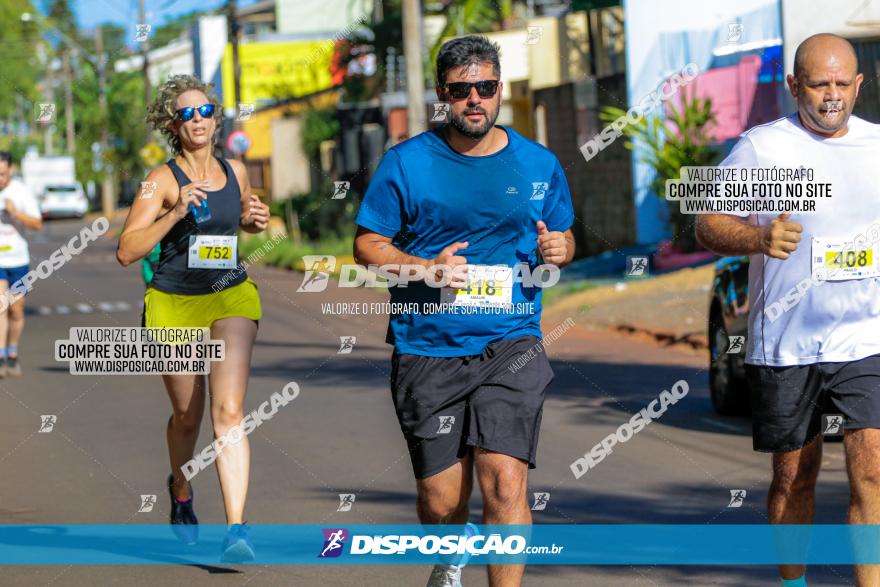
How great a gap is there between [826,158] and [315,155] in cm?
4551

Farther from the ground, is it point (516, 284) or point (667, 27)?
point (667, 27)

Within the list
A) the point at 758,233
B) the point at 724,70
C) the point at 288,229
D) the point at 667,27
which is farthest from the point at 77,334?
the point at 288,229

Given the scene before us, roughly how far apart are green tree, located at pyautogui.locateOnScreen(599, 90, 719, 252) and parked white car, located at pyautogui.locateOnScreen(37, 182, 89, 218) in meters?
49.9

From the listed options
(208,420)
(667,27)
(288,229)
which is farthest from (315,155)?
(208,420)

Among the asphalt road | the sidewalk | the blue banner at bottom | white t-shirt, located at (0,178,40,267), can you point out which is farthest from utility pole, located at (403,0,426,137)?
the blue banner at bottom

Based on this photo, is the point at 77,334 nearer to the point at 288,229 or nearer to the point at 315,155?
the point at 288,229

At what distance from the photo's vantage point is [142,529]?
26.0ft

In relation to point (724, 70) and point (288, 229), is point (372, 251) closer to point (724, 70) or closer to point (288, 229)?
point (724, 70)

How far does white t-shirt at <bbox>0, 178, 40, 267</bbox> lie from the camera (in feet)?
46.6

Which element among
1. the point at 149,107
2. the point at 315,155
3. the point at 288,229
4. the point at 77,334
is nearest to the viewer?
the point at 149,107

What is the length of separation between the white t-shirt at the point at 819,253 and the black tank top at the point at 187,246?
2.46m

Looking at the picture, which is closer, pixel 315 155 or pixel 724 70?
pixel 724 70

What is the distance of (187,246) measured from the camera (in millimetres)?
7023

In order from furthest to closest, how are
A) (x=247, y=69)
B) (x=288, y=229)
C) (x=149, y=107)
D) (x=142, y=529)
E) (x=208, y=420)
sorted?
(x=247, y=69) → (x=288, y=229) → (x=208, y=420) → (x=142, y=529) → (x=149, y=107)
